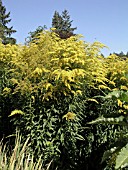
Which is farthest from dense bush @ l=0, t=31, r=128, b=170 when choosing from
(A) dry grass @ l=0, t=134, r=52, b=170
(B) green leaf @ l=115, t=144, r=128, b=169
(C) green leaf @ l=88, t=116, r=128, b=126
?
(B) green leaf @ l=115, t=144, r=128, b=169

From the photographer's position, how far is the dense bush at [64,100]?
5.00 m

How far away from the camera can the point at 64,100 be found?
16.7ft

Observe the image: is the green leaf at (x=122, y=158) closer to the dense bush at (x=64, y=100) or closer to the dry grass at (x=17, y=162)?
the dry grass at (x=17, y=162)

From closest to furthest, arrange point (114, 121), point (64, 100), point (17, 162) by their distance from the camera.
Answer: point (114, 121) < point (17, 162) < point (64, 100)

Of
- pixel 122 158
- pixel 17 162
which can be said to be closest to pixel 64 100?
pixel 17 162

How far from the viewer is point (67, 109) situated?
5.07 metres

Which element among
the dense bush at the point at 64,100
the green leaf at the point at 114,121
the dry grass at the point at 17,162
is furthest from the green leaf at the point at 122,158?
the dense bush at the point at 64,100

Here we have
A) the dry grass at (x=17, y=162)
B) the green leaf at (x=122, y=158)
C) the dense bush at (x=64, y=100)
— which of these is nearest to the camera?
the green leaf at (x=122, y=158)

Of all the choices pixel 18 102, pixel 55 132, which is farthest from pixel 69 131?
pixel 18 102

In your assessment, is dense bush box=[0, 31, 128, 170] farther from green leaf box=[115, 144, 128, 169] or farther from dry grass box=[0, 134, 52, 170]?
green leaf box=[115, 144, 128, 169]

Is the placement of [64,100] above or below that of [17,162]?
above

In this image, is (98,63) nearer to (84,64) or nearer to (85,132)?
(84,64)

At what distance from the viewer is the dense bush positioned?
5.00 m

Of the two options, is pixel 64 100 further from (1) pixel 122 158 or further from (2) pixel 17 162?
(1) pixel 122 158
